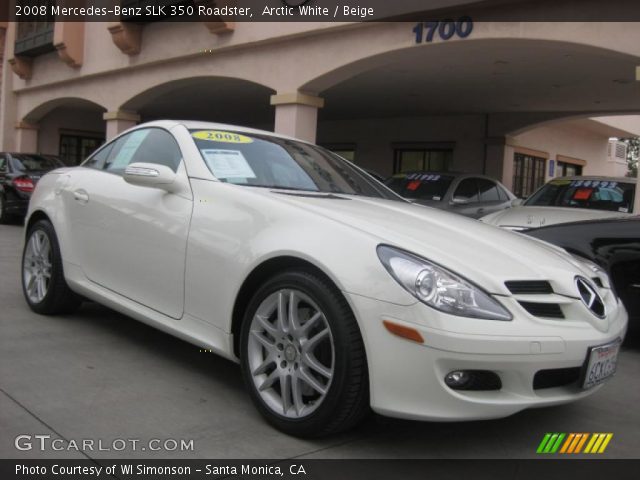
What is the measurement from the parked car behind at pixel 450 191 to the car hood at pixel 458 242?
6197mm

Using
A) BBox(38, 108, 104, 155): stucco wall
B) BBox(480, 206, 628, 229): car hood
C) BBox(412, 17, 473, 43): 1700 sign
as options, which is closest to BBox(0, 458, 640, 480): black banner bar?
BBox(480, 206, 628, 229): car hood

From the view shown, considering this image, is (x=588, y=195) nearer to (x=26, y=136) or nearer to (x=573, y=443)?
(x=573, y=443)

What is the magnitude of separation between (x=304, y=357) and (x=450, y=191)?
7486mm

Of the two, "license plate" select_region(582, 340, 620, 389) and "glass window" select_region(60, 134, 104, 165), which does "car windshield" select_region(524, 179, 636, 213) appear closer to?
"license plate" select_region(582, 340, 620, 389)

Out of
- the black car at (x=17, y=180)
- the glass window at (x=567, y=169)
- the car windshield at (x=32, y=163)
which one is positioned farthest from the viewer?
the glass window at (x=567, y=169)

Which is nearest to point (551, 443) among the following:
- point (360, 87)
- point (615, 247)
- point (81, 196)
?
point (615, 247)

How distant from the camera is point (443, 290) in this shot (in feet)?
8.54

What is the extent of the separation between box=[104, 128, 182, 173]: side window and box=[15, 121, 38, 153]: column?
1734 centimetres

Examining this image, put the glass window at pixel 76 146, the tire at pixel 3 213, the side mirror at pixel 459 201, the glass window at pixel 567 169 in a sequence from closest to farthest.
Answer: the side mirror at pixel 459 201
the tire at pixel 3 213
the glass window at pixel 567 169
the glass window at pixel 76 146

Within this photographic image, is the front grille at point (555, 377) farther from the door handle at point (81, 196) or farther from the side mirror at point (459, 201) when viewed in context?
the side mirror at point (459, 201)

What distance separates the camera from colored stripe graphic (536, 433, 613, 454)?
3.04 meters

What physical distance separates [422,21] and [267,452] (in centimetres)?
771

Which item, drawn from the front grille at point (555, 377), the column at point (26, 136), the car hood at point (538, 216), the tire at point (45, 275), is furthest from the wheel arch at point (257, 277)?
the column at point (26, 136)

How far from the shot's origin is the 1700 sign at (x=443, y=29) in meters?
8.69
